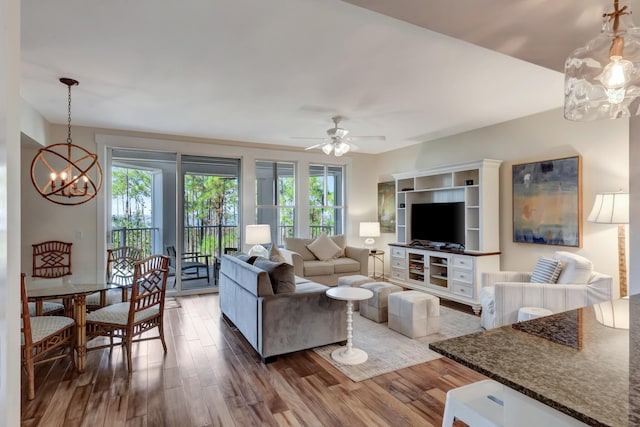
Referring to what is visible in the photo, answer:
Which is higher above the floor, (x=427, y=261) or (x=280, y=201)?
(x=280, y=201)

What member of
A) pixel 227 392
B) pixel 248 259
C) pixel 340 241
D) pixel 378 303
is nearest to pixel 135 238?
pixel 248 259

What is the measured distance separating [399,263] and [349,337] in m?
3.14

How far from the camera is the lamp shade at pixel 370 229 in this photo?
657cm

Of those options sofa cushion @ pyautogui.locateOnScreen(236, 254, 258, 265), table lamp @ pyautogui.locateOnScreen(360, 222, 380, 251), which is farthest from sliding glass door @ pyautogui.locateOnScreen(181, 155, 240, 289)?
table lamp @ pyautogui.locateOnScreen(360, 222, 380, 251)

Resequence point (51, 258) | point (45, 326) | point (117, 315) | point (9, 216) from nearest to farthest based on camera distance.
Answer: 1. point (9, 216)
2. point (45, 326)
3. point (117, 315)
4. point (51, 258)

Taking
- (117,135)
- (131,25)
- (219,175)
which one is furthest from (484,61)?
(117,135)

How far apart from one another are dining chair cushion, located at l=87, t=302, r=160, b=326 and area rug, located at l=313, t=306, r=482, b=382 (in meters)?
1.62

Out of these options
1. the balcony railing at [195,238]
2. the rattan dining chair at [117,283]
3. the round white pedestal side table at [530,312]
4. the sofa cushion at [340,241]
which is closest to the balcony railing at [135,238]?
the balcony railing at [195,238]

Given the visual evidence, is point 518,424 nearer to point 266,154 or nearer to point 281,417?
point 281,417

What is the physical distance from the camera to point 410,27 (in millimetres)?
2350

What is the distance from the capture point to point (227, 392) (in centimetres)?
253

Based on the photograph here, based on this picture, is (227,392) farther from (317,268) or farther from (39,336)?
(317,268)

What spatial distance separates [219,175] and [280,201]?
1.23 metres

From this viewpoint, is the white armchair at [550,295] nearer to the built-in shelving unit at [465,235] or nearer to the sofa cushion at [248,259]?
the built-in shelving unit at [465,235]
